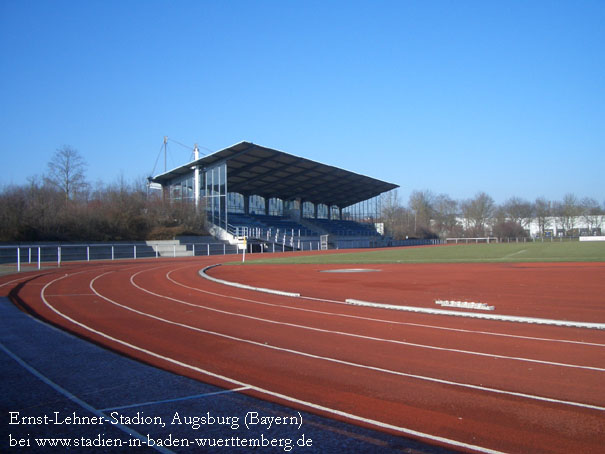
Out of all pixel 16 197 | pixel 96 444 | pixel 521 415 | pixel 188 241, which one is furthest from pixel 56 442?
pixel 188 241

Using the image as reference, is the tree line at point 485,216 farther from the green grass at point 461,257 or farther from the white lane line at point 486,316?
the white lane line at point 486,316

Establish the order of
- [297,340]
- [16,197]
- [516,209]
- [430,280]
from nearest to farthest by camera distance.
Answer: [297,340]
[430,280]
[16,197]
[516,209]

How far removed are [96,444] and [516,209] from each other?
409ft

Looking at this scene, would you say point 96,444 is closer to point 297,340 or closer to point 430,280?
point 297,340

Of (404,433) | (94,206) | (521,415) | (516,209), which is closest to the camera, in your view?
(404,433)

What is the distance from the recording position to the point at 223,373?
6.88m

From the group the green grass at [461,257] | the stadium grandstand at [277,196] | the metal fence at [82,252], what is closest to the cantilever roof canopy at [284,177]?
the stadium grandstand at [277,196]

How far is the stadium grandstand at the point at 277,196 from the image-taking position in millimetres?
57094

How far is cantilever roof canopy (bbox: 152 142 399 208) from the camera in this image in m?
55.5

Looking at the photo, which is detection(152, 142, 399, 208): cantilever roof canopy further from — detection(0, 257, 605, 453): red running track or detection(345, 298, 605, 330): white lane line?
detection(345, 298, 605, 330): white lane line

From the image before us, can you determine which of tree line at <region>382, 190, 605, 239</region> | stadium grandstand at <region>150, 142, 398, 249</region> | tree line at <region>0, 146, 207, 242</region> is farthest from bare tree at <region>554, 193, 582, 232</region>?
tree line at <region>0, 146, 207, 242</region>

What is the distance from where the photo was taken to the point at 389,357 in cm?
779

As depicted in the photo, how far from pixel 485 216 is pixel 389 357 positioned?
114601mm

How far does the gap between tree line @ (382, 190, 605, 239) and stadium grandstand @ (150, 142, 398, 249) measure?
18306 mm
